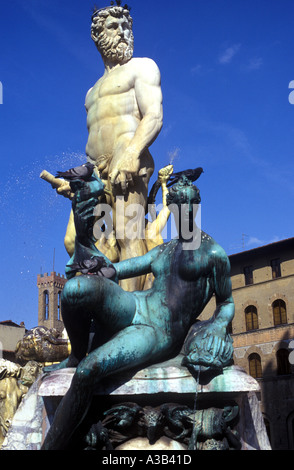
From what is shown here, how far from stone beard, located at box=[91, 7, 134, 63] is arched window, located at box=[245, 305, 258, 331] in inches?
1487

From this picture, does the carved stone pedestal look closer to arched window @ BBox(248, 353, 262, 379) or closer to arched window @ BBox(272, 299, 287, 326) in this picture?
arched window @ BBox(272, 299, 287, 326)

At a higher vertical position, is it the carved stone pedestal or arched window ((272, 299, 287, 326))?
arched window ((272, 299, 287, 326))

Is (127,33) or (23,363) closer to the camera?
(127,33)

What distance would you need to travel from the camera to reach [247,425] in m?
3.36

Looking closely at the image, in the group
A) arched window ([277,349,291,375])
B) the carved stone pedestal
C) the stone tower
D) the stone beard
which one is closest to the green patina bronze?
the carved stone pedestal

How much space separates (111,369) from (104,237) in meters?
4.10

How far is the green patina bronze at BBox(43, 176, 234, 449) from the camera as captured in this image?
299cm

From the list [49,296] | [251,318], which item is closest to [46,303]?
[49,296]

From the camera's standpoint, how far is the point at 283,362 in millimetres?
41031

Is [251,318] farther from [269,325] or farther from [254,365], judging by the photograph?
[254,365]

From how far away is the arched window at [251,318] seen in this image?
43688 mm

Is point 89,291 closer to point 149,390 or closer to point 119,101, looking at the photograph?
point 149,390

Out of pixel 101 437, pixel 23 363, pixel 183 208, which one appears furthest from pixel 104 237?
pixel 101 437

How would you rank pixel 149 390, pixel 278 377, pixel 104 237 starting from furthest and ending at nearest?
1. pixel 278 377
2. pixel 104 237
3. pixel 149 390
